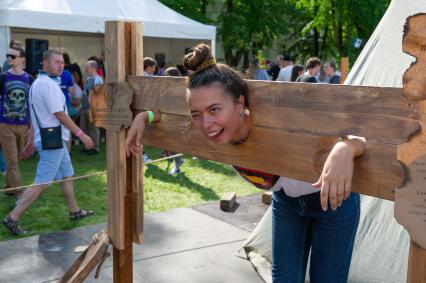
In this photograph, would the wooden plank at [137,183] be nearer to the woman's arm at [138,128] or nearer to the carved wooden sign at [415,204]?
the woman's arm at [138,128]

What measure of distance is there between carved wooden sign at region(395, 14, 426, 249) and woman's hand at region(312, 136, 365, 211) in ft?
0.49

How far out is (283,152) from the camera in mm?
1958

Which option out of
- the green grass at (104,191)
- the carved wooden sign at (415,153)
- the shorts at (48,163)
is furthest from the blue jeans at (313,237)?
the green grass at (104,191)

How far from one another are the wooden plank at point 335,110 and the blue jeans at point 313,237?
525 mm

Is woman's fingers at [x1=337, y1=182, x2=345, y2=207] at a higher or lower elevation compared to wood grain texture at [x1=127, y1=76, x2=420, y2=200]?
lower

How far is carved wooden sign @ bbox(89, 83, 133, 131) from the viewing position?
2703 millimetres

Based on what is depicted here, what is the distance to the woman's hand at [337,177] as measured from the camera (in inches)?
62.8

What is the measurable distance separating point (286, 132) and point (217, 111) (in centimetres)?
27

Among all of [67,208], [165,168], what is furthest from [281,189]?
[165,168]

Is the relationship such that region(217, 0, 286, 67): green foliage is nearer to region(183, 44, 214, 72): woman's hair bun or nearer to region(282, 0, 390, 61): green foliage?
region(282, 0, 390, 61): green foliage

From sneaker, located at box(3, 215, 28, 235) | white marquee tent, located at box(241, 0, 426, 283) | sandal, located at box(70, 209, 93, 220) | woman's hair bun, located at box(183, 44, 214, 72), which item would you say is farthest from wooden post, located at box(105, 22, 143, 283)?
sandal, located at box(70, 209, 93, 220)

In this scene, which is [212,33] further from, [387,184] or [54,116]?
[387,184]

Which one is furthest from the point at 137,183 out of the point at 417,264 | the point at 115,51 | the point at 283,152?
the point at 417,264

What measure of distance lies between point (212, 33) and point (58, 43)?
3.47 m
